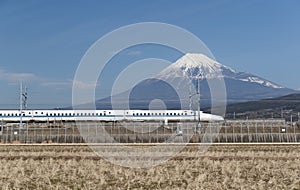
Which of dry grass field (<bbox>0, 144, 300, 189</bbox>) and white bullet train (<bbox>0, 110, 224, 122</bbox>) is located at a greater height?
white bullet train (<bbox>0, 110, 224, 122</bbox>)

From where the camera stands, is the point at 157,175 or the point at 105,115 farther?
the point at 105,115

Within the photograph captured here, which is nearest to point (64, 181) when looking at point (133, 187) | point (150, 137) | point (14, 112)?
point (133, 187)

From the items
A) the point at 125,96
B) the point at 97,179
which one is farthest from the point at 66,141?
the point at 97,179

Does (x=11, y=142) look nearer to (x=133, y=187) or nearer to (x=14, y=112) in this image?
(x=133, y=187)

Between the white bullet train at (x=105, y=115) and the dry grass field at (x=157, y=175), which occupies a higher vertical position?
the white bullet train at (x=105, y=115)

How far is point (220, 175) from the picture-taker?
17.3m

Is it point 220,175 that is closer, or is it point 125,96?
point 220,175

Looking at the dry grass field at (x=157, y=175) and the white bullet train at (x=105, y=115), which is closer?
the dry grass field at (x=157, y=175)

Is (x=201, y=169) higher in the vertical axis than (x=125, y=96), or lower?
lower

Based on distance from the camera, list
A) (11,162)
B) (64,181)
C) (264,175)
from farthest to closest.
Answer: (11,162) < (264,175) < (64,181)

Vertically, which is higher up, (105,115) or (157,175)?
(105,115)

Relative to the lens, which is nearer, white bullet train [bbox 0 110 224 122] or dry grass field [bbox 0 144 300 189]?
dry grass field [bbox 0 144 300 189]

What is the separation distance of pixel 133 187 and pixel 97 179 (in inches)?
82.7

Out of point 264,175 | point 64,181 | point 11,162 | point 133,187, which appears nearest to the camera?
point 133,187
